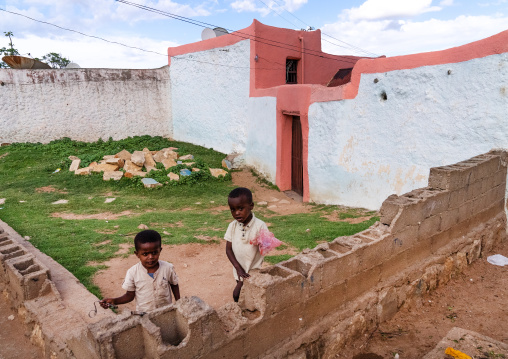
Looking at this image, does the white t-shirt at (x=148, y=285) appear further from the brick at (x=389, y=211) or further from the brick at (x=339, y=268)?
the brick at (x=389, y=211)

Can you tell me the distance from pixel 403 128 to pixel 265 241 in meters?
5.46

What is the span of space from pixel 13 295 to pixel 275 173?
8226 millimetres

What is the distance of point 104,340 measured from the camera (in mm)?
2080

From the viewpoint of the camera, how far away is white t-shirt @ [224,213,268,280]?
3.11 meters

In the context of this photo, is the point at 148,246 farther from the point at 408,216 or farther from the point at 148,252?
the point at 408,216

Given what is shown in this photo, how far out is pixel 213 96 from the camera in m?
14.7

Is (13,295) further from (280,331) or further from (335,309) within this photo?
(335,309)

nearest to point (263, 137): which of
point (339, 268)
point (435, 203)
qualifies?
point (435, 203)

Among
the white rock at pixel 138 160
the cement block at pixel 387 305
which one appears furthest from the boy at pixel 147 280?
the white rock at pixel 138 160

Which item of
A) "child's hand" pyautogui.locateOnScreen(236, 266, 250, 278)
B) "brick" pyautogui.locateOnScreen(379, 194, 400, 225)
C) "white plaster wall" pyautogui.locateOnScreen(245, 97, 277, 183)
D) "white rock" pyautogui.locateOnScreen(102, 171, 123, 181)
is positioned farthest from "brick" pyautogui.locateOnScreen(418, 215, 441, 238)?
"white rock" pyautogui.locateOnScreen(102, 171, 123, 181)

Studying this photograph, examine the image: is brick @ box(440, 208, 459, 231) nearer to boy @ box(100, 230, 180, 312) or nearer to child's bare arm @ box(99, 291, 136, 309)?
A: boy @ box(100, 230, 180, 312)

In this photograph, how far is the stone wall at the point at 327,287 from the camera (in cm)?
228

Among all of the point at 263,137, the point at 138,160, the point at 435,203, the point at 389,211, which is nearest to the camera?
the point at 389,211

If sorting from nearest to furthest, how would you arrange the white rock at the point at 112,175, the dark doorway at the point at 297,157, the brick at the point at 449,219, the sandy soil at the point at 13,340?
the sandy soil at the point at 13,340 → the brick at the point at 449,219 → the dark doorway at the point at 297,157 → the white rock at the point at 112,175
